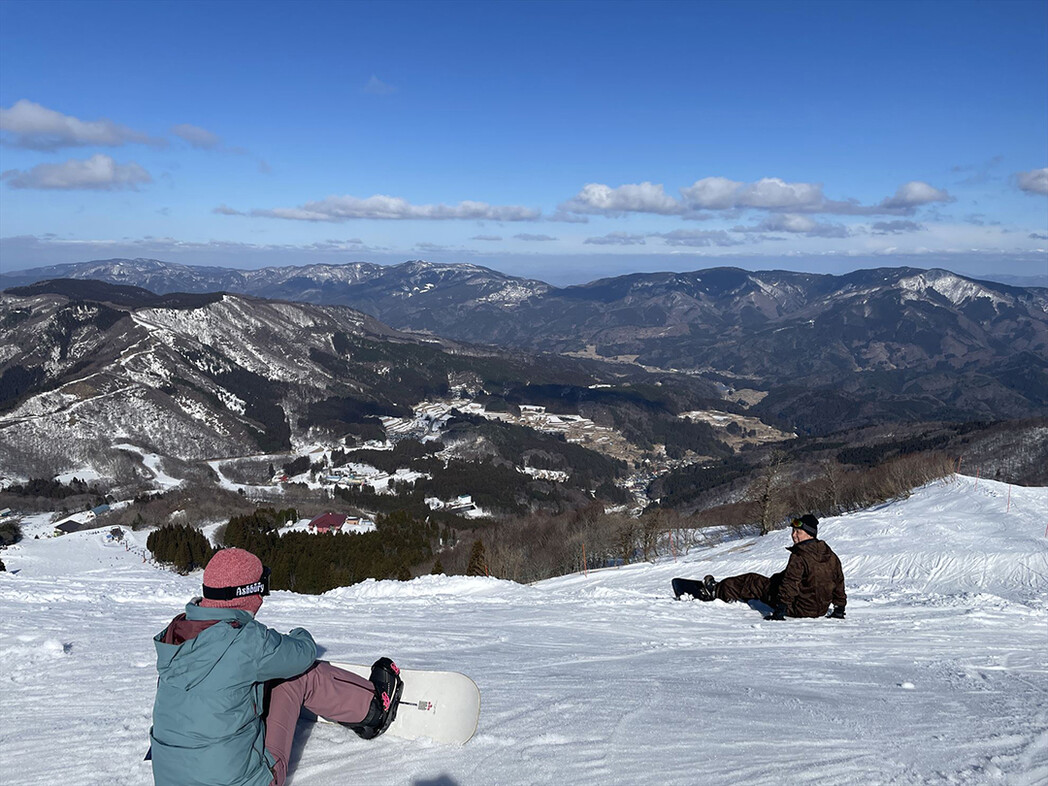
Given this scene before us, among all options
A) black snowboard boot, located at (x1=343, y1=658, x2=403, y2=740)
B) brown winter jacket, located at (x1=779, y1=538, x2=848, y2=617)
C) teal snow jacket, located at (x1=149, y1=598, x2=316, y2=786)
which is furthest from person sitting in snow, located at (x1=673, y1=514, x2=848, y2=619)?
teal snow jacket, located at (x1=149, y1=598, x2=316, y2=786)

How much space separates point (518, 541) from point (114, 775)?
49767 mm

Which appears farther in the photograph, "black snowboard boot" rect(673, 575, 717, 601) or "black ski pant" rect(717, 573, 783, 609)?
"black snowboard boot" rect(673, 575, 717, 601)

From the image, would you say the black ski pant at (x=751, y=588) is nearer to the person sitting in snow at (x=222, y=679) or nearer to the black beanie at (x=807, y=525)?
the black beanie at (x=807, y=525)

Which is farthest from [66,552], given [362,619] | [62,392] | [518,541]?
[62,392]

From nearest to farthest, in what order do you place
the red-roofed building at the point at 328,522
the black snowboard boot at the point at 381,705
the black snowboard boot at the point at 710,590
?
the black snowboard boot at the point at 381,705 → the black snowboard boot at the point at 710,590 → the red-roofed building at the point at 328,522

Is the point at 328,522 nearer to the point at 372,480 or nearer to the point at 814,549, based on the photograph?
the point at 372,480

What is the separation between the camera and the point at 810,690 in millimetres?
7840

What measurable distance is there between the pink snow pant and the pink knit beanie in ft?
2.90

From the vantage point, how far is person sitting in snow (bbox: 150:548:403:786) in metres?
4.36

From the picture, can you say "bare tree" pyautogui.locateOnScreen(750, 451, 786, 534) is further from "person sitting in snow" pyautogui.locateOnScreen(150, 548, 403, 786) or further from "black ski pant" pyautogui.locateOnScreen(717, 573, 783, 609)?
"person sitting in snow" pyautogui.locateOnScreen(150, 548, 403, 786)

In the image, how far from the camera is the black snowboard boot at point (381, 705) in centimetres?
579

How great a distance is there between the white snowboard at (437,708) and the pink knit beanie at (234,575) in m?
2.08

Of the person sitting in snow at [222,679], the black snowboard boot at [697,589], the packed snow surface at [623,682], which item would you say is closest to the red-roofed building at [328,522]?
the packed snow surface at [623,682]

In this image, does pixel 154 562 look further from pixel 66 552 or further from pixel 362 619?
pixel 362 619
